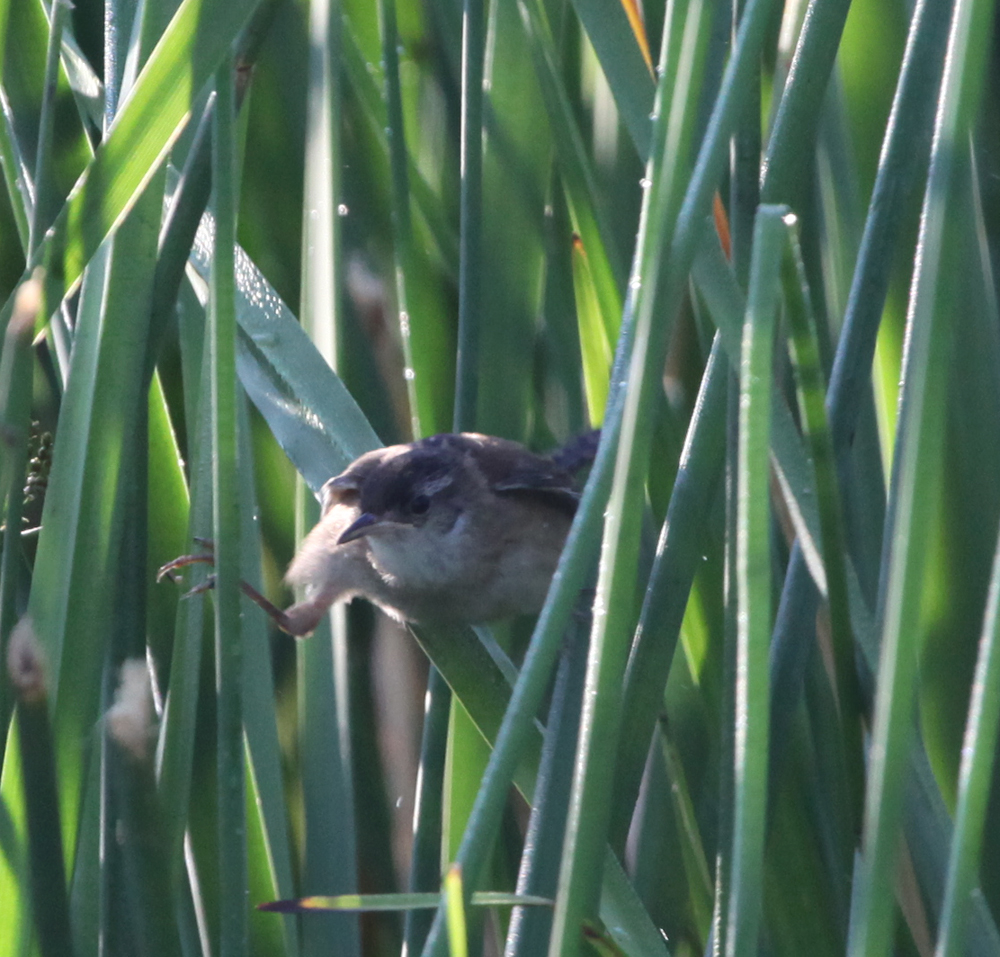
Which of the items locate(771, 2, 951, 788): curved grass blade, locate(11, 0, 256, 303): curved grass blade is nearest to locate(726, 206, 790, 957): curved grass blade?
locate(771, 2, 951, 788): curved grass blade

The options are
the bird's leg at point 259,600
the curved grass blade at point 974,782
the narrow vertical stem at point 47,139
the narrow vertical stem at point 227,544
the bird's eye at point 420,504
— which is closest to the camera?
the curved grass blade at point 974,782

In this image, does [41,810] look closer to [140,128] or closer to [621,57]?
[140,128]

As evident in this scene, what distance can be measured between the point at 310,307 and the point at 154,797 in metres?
0.66

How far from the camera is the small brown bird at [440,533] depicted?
1564 millimetres

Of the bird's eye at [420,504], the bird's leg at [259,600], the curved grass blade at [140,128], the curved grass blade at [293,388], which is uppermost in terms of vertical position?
the curved grass blade at [140,128]

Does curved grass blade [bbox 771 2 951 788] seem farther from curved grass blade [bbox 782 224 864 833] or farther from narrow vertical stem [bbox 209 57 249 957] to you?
narrow vertical stem [bbox 209 57 249 957]

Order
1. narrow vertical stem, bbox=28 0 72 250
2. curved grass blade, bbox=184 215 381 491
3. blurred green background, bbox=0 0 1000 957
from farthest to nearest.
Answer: curved grass blade, bbox=184 215 381 491 < narrow vertical stem, bbox=28 0 72 250 < blurred green background, bbox=0 0 1000 957

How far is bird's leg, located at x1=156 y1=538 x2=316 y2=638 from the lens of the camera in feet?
4.00

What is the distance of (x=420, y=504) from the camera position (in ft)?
5.55

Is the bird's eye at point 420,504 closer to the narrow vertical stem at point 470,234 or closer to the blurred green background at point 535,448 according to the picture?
the blurred green background at point 535,448

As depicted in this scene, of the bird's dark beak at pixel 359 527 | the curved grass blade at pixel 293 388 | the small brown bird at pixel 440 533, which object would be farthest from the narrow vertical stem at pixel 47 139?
the bird's dark beak at pixel 359 527

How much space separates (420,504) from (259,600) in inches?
15.6

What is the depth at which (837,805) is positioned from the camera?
115cm

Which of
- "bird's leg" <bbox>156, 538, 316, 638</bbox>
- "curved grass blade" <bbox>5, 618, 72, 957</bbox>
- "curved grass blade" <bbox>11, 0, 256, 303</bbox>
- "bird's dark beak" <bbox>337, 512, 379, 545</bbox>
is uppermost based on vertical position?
"curved grass blade" <bbox>11, 0, 256, 303</bbox>
